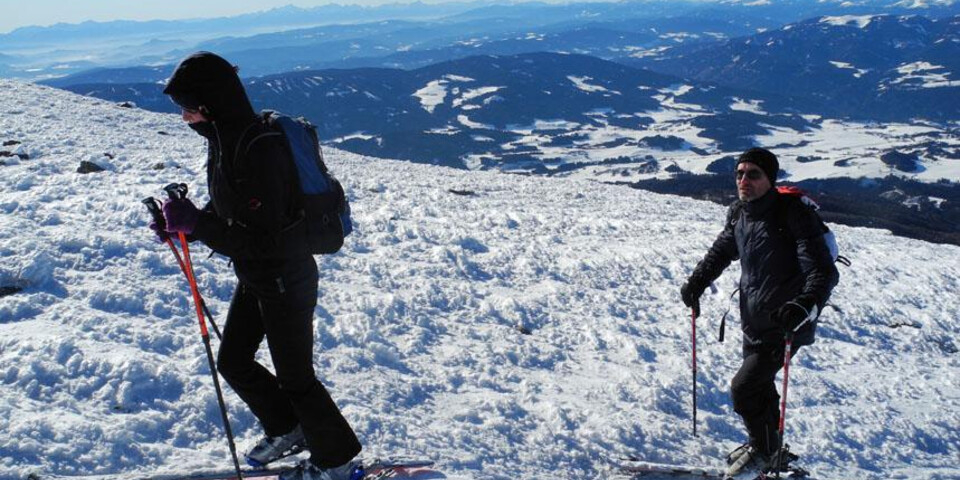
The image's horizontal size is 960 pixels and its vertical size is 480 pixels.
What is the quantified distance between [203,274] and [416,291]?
367 cm

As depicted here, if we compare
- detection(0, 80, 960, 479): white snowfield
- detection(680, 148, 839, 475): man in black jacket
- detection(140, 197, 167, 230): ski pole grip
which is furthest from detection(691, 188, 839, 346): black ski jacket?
detection(140, 197, 167, 230): ski pole grip

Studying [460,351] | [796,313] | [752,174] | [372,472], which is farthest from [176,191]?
[460,351]

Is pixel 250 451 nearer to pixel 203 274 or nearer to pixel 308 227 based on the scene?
pixel 308 227

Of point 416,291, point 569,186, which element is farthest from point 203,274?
point 569,186

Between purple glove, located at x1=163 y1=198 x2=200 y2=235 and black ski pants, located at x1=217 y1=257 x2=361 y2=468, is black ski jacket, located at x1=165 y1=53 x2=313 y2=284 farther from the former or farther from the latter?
black ski pants, located at x1=217 y1=257 x2=361 y2=468

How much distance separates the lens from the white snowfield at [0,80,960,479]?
6602 mm

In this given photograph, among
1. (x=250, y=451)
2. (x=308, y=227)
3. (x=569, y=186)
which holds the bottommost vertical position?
(x=569, y=186)

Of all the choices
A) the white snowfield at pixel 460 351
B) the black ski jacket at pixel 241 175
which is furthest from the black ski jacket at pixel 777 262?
the black ski jacket at pixel 241 175

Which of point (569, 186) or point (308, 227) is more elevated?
point (308, 227)

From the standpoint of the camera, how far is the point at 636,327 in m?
11.5

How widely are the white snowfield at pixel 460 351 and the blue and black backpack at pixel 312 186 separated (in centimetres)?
281

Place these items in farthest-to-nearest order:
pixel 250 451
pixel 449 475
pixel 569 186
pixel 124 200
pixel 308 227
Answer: pixel 569 186, pixel 124 200, pixel 449 475, pixel 250 451, pixel 308 227

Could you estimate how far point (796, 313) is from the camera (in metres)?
5.35

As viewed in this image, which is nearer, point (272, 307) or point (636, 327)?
point (272, 307)
